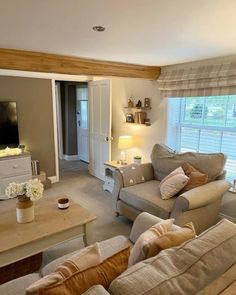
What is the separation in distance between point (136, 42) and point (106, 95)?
7.05 ft

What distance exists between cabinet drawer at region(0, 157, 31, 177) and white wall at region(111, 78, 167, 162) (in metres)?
1.75

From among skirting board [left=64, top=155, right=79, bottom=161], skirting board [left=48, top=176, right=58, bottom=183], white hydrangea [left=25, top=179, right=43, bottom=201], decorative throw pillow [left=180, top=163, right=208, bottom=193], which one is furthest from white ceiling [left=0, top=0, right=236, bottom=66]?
skirting board [left=64, top=155, right=79, bottom=161]

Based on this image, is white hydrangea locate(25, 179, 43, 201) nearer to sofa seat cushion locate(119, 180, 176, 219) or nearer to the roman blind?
sofa seat cushion locate(119, 180, 176, 219)

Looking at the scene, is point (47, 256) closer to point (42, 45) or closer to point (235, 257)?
point (235, 257)

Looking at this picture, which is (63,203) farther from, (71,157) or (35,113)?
(71,157)

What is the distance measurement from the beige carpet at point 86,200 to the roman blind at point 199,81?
198cm

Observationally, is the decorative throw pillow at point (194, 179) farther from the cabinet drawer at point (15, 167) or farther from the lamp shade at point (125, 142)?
the cabinet drawer at point (15, 167)

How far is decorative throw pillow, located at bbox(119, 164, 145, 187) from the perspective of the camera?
308 cm

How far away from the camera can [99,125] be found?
15.2 feet

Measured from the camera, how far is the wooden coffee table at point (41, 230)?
5.90 feet

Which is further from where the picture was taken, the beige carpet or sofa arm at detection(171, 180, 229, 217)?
the beige carpet

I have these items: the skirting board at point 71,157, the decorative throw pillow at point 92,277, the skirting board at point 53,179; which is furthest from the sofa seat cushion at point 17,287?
the skirting board at point 71,157

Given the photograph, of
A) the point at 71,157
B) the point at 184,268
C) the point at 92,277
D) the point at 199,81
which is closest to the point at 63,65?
the point at 199,81

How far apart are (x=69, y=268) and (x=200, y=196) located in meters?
1.71
